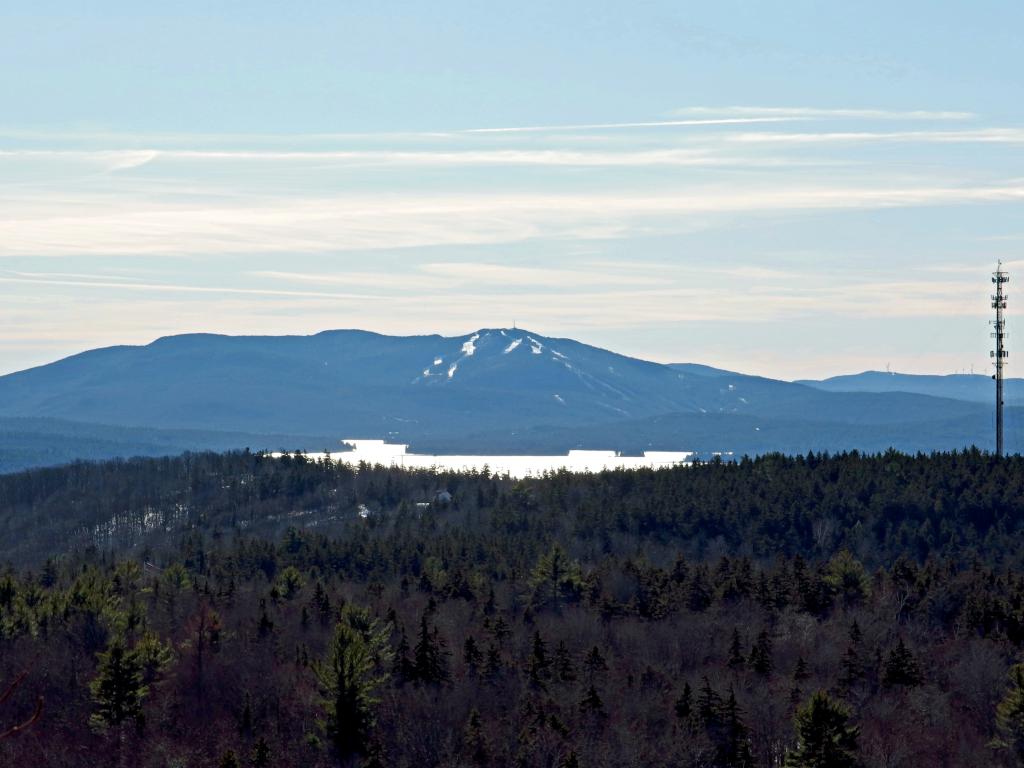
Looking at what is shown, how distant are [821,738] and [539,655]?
2715 cm

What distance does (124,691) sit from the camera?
303 ft

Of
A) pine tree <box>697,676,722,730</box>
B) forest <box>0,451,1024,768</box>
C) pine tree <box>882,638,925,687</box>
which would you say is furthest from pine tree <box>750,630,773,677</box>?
pine tree <box>697,676,722,730</box>

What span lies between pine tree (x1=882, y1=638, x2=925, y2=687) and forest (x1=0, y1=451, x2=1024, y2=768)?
0.19 metres

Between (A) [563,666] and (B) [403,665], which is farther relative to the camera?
(B) [403,665]

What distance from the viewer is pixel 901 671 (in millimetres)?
93062

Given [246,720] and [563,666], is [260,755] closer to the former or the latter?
[246,720]

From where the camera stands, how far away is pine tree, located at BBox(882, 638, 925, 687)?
305 ft

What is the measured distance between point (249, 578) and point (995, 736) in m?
81.4

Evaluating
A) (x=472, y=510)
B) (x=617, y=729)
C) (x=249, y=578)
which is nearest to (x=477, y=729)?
(x=617, y=729)

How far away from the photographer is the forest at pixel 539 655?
A: 85.1 meters

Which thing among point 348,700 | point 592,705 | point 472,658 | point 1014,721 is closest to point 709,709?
point 592,705

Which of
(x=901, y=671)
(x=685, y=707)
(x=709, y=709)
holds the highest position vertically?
(x=901, y=671)

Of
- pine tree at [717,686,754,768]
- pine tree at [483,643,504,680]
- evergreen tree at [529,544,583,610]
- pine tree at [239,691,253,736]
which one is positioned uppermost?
evergreen tree at [529,544,583,610]

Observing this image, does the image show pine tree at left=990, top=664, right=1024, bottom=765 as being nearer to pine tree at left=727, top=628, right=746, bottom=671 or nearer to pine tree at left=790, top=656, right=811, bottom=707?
pine tree at left=790, top=656, right=811, bottom=707
